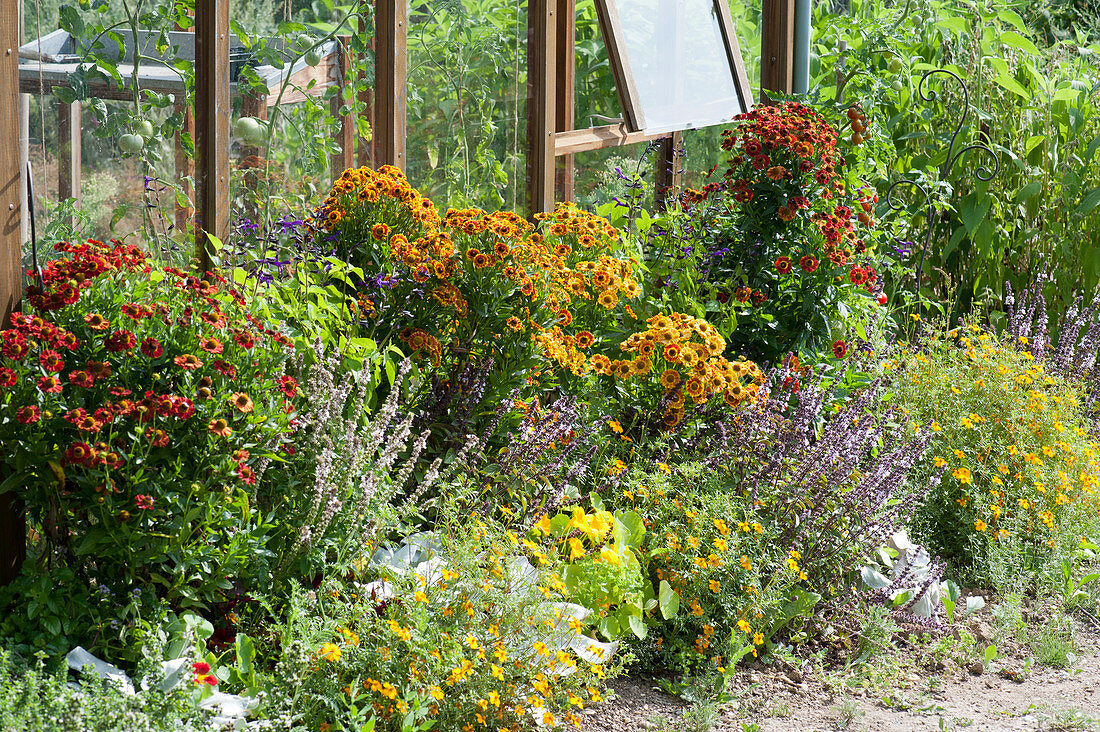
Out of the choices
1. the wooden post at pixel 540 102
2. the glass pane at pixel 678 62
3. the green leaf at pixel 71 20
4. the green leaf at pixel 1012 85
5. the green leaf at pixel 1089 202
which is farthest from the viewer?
the green leaf at pixel 1012 85

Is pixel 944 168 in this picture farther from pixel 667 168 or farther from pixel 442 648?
pixel 442 648

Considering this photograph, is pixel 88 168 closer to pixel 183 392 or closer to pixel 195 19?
pixel 195 19

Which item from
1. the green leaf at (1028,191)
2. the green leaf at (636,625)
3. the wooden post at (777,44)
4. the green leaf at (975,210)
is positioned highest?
the wooden post at (777,44)

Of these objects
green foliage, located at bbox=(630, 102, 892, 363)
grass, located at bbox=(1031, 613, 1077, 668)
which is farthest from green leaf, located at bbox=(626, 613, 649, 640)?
green foliage, located at bbox=(630, 102, 892, 363)

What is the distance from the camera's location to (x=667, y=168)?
495cm

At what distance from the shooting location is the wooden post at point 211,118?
9.52ft

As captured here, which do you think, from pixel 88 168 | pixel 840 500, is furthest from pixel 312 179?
pixel 840 500

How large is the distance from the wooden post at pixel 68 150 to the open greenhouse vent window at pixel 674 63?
7.77ft

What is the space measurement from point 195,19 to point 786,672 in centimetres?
247

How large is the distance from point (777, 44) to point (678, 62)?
3.03 ft

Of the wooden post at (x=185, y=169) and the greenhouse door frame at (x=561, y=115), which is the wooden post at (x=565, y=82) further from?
the wooden post at (x=185, y=169)

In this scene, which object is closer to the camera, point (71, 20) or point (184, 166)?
point (71, 20)

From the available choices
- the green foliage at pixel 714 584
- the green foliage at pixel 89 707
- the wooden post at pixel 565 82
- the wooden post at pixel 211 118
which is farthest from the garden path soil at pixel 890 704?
the wooden post at pixel 565 82

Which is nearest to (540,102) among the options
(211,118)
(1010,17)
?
(211,118)
